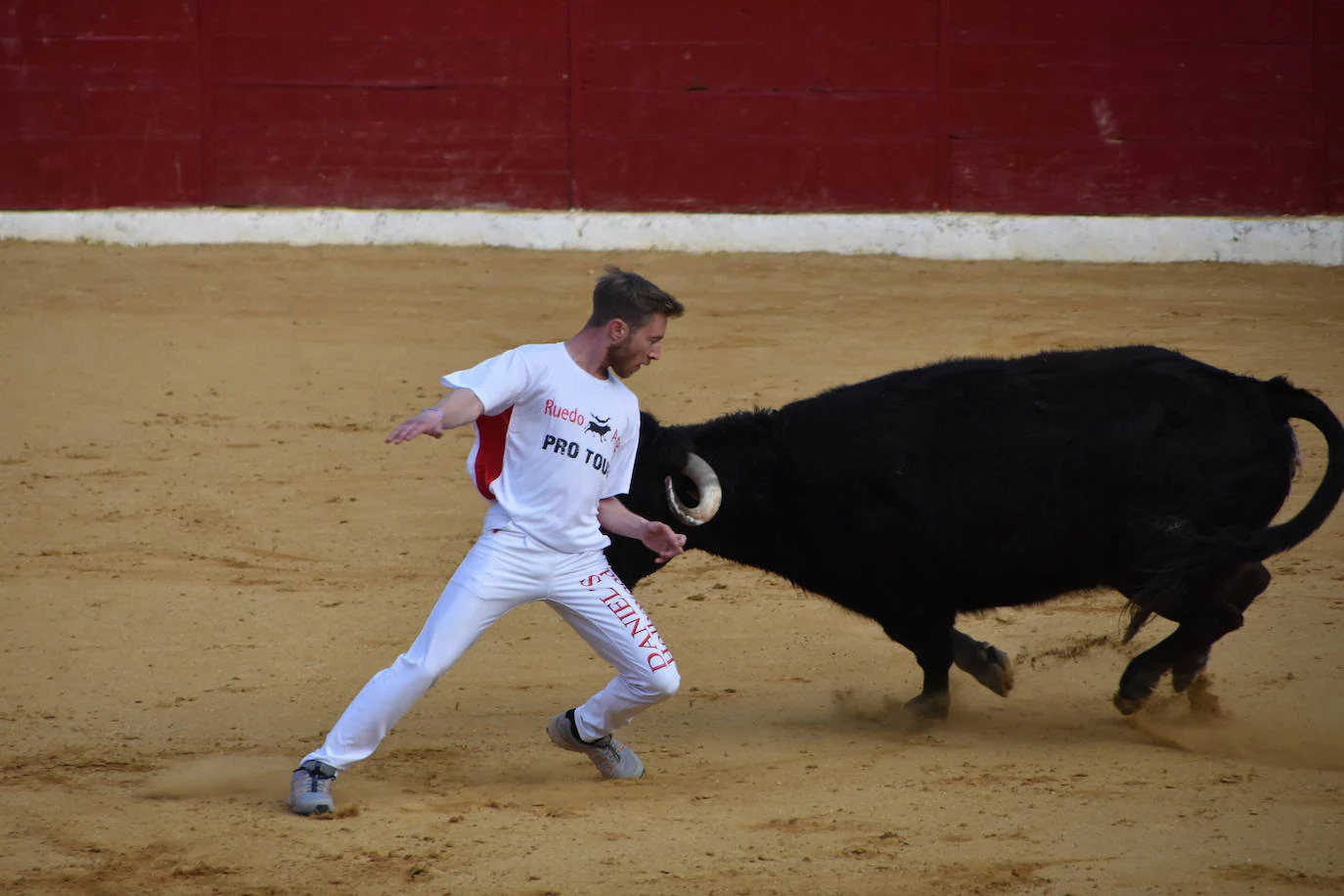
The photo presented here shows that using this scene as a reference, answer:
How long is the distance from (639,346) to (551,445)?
0.32m

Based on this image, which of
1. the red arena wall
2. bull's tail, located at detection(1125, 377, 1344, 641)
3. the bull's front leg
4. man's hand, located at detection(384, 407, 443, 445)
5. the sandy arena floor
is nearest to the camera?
man's hand, located at detection(384, 407, 443, 445)

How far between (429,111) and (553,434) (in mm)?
8634

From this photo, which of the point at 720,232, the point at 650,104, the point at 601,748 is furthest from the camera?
the point at 650,104

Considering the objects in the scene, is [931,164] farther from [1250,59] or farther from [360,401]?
[360,401]

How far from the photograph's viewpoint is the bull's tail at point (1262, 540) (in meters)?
4.79

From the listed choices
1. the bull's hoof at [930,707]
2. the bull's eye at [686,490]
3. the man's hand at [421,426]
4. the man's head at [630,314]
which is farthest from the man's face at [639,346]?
the bull's hoof at [930,707]

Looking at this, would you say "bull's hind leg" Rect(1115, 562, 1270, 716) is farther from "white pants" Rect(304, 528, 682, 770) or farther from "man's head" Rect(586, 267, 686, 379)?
"man's head" Rect(586, 267, 686, 379)

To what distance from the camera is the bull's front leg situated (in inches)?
204

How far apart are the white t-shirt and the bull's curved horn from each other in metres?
0.59

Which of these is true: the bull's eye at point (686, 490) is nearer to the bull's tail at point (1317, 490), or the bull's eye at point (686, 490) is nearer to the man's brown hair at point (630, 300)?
the man's brown hair at point (630, 300)

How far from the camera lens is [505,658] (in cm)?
595

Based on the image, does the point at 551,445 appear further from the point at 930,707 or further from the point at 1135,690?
the point at 1135,690

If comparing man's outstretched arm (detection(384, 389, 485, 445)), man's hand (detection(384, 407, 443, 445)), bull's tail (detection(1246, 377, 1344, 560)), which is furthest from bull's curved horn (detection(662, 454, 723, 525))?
bull's tail (detection(1246, 377, 1344, 560))

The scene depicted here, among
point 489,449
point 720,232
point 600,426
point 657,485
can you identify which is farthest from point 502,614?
point 720,232
